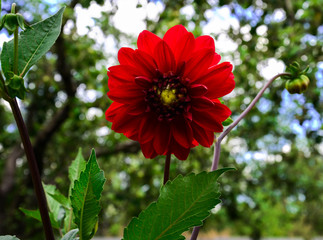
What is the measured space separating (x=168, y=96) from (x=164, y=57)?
53mm

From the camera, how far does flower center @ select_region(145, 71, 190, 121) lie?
1.62 ft

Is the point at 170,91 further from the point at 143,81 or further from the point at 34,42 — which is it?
the point at 34,42

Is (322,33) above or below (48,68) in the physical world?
below

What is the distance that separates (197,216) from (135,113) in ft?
0.58

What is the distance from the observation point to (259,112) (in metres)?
3.28

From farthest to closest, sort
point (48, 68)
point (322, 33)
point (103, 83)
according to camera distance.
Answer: point (48, 68) < point (103, 83) < point (322, 33)

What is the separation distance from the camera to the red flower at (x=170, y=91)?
48 cm

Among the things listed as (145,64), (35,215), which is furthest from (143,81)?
(35,215)

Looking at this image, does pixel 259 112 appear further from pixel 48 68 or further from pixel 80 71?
pixel 48 68

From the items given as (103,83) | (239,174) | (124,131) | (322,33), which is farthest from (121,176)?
(124,131)

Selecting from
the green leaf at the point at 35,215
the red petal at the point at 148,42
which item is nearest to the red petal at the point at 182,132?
the red petal at the point at 148,42

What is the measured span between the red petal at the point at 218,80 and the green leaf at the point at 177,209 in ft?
0.51

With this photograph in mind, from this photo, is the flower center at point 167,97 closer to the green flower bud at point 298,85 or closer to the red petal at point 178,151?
the red petal at point 178,151

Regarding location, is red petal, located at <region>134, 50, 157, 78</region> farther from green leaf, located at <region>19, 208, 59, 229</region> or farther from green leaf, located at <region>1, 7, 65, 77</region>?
green leaf, located at <region>19, 208, 59, 229</region>
